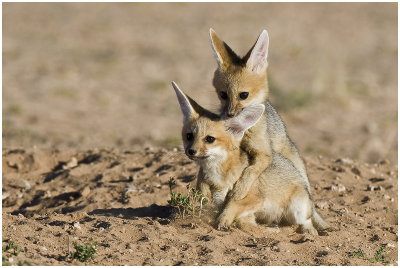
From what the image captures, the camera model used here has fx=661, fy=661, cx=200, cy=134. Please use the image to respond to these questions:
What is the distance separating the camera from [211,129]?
6227 mm

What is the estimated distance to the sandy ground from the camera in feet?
19.8

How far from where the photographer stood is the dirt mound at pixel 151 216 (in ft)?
18.6

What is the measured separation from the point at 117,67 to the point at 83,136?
6655 millimetres

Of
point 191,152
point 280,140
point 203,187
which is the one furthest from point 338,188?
point 191,152

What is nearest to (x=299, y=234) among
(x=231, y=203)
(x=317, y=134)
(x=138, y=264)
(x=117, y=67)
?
(x=231, y=203)

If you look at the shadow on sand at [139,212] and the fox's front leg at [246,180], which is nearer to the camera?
the fox's front leg at [246,180]

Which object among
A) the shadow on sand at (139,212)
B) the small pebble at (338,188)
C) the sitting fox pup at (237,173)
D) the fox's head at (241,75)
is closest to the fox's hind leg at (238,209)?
the sitting fox pup at (237,173)

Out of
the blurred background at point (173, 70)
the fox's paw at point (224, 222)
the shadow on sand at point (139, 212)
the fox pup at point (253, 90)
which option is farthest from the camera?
the blurred background at point (173, 70)

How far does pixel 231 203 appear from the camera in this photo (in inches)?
249

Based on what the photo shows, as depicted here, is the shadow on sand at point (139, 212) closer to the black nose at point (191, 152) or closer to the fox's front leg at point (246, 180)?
the fox's front leg at point (246, 180)

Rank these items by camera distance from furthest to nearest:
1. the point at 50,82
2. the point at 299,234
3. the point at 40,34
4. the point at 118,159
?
1. the point at 40,34
2. the point at 50,82
3. the point at 118,159
4. the point at 299,234

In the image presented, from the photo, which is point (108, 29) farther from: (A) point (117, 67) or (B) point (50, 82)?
(B) point (50, 82)

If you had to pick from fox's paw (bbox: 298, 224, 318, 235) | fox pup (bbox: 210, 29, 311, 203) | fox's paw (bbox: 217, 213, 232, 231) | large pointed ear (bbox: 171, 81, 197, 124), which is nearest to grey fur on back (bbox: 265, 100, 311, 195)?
fox pup (bbox: 210, 29, 311, 203)

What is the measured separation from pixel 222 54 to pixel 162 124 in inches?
257
